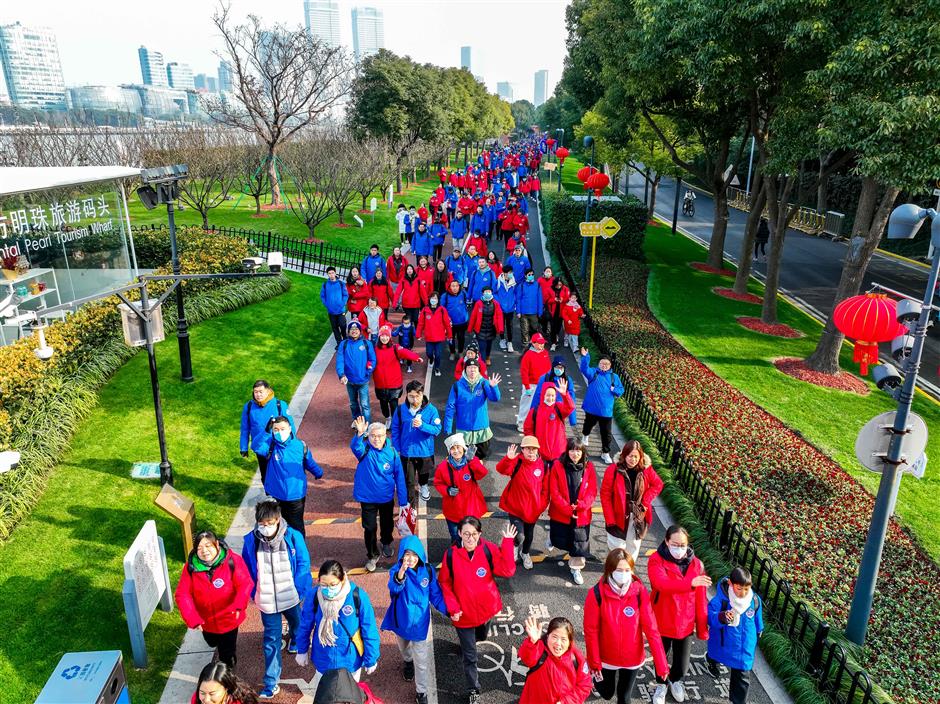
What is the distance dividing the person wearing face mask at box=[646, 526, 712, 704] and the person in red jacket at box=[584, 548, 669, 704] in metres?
0.32

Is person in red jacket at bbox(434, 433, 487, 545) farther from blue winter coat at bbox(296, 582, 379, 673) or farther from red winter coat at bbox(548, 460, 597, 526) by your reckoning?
blue winter coat at bbox(296, 582, 379, 673)

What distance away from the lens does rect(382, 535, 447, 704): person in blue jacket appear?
17.6ft

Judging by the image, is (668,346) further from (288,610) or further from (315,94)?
(315,94)

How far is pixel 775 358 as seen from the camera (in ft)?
53.4

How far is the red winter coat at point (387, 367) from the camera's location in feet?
33.7

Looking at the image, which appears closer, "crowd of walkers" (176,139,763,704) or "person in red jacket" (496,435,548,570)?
"crowd of walkers" (176,139,763,704)

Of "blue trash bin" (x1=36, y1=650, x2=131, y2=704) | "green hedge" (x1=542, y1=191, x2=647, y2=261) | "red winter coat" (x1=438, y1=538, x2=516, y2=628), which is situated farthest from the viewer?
"green hedge" (x1=542, y1=191, x2=647, y2=261)

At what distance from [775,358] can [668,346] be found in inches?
108

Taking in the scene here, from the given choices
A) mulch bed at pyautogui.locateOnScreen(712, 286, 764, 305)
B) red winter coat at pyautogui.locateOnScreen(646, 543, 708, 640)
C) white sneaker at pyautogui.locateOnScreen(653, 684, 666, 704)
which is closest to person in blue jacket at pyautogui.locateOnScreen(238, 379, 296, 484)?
red winter coat at pyautogui.locateOnScreen(646, 543, 708, 640)

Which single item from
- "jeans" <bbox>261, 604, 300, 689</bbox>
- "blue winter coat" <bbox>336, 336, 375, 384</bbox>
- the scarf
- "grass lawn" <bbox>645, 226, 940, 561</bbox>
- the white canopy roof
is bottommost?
"grass lawn" <bbox>645, 226, 940, 561</bbox>

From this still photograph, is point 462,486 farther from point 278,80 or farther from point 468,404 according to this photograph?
point 278,80

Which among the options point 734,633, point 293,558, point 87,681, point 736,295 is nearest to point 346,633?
point 293,558

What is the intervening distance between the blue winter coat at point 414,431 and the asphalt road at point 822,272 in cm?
1351

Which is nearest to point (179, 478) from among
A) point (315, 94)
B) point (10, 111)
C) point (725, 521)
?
point (725, 521)
